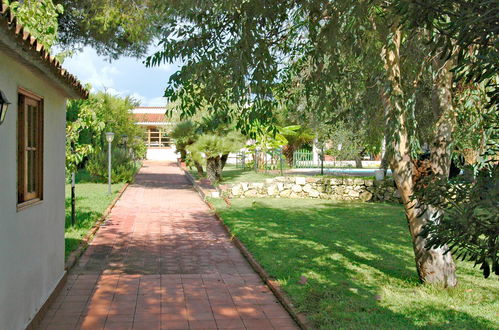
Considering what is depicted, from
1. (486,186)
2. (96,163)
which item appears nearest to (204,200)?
(96,163)

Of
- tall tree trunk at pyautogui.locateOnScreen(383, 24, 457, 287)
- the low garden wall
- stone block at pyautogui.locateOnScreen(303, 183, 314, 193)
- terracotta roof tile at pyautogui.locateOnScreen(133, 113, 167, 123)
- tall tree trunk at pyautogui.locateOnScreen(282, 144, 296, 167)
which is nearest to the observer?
tall tree trunk at pyautogui.locateOnScreen(383, 24, 457, 287)

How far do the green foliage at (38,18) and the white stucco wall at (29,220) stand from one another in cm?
279

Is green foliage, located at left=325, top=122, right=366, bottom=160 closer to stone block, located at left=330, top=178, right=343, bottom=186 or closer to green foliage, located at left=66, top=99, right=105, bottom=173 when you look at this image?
stone block, located at left=330, top=178, right=343, bottom=186

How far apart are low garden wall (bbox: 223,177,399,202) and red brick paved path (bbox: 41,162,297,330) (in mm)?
7000

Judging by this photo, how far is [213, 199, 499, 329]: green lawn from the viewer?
6063mm

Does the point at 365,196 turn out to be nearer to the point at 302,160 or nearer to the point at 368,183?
the point at 368,183

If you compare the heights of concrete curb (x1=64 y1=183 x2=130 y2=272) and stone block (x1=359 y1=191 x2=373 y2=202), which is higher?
stone block (x1=359 y1=191 x2=373 y2=202)

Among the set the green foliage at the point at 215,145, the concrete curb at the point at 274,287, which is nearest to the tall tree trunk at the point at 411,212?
the concrete curb at the point at 274,287

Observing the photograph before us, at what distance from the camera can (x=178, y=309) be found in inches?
255

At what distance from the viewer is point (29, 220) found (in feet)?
17.8

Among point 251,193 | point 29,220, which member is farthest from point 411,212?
point 251,193

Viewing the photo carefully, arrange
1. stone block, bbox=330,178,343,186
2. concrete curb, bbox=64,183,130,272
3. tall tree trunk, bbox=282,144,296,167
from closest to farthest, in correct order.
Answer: concrete curb, bbox=64,183,130,272 → stone block, bbox=330,178,343,186 → tall tree trunk, bbox=282,144,296,167

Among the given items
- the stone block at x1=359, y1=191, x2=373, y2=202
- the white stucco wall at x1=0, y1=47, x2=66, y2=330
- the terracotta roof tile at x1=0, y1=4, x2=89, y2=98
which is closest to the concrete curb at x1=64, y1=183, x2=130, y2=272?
the white stucco wall at x1=0, y1=47, x2=66, y2=330

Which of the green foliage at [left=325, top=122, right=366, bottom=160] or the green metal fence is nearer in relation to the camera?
the green foliage at [left=325, top=122, right=366, bottom=160]
